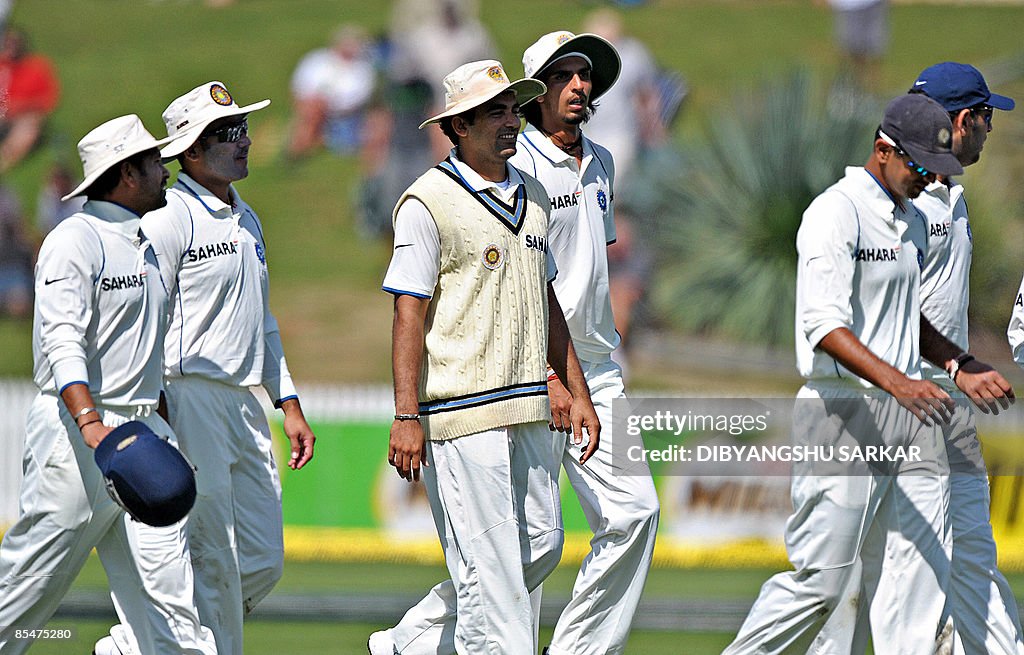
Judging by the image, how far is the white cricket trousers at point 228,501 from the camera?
6707 mm

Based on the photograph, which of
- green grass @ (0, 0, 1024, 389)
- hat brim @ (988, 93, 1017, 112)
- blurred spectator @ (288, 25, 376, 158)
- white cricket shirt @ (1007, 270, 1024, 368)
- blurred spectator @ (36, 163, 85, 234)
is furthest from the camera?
blurred spectator @ (288, 25, 376, 158)

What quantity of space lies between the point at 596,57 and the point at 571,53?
10.0 inches

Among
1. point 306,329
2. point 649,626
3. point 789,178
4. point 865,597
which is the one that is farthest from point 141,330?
point 306,329

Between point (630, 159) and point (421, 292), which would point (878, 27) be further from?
point (421, 292)

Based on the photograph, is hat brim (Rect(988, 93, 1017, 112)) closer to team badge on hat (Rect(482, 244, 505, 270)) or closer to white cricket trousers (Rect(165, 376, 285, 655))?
team badge on hat (Rect(482, 244, 505, 270))

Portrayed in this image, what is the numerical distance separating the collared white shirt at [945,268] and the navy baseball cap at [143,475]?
3.29m

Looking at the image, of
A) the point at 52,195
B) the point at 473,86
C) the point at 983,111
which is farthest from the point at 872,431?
the point at 52,195

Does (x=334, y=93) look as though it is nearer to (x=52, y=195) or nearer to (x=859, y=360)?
(x=52, y=195)

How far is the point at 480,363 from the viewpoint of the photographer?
577cm

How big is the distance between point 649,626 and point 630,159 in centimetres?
1653

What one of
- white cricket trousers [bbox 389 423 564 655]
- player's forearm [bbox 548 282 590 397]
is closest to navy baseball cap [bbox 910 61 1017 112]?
player's forearm [bbox 548 282 590 397]

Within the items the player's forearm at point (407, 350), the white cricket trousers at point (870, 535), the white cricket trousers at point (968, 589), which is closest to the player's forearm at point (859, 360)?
the white cricket trousers at point (870, 535)

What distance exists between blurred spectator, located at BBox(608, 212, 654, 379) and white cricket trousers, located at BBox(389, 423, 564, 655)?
1912 cm

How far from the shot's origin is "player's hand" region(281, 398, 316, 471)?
22.8ft
